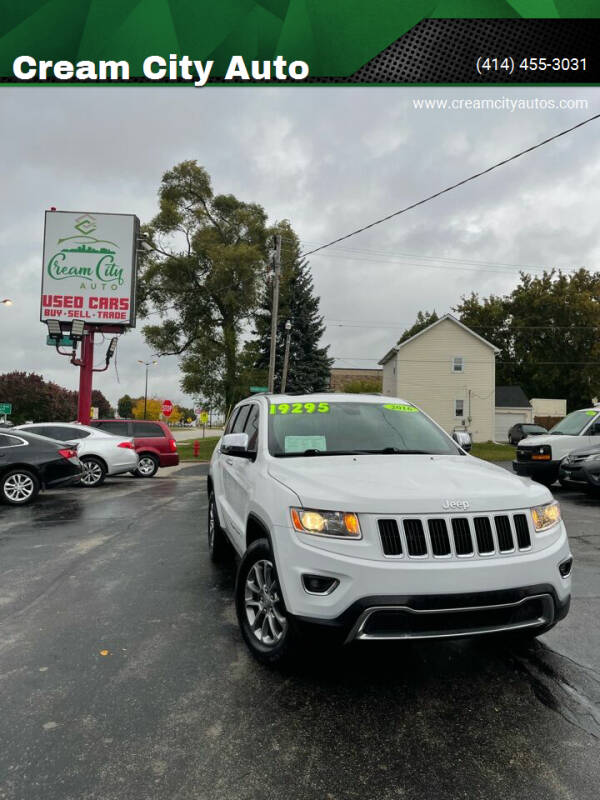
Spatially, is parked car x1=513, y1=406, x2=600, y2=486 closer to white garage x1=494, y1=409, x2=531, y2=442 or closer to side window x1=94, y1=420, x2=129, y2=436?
side window x1=94, y1=420, x2=129, y2=436

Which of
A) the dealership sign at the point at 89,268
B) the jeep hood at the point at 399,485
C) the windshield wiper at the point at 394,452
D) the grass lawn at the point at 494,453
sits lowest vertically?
the grass lawn at the point at 494,453

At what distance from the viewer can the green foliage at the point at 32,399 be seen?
8144 centimetres

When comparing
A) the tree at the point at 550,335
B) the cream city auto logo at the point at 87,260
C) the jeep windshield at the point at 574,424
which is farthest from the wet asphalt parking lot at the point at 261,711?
the tree at the point at 550,335

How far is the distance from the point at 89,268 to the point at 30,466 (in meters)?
14.8

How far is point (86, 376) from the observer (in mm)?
Result: 22984

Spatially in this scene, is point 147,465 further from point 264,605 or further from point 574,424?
point 264,605

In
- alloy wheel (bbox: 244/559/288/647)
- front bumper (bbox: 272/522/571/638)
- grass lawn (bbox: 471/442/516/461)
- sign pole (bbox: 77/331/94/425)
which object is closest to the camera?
front bumper (bbox: 272/522/571/638)

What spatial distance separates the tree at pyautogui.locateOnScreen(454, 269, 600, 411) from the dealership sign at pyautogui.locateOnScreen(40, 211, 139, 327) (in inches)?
1874

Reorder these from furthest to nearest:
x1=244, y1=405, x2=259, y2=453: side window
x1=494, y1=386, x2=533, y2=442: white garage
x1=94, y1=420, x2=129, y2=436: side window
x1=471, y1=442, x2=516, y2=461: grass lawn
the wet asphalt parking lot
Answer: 1. x1=494, y1=386, x2=533, y2=442: white garage
2. x1=471, y1=442, x2=516, y2=461: grass lawn
3. x1=94, y1=420, x2=129, y2=436: side window
4. x1=244, y1=405, x2=259, y2=453: side window
5. the wet asphalt parking lot

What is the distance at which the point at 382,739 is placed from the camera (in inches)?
102

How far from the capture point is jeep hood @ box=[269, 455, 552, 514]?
290 centimetres

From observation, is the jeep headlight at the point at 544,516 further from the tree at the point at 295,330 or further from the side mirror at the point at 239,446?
the tree at the point at 295,330

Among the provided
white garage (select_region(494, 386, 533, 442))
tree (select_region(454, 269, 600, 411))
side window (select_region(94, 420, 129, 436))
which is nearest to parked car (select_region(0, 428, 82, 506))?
side window (select_region(94, 420, 129, 436))

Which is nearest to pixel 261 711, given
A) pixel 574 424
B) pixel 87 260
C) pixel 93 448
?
pixel 93 448
